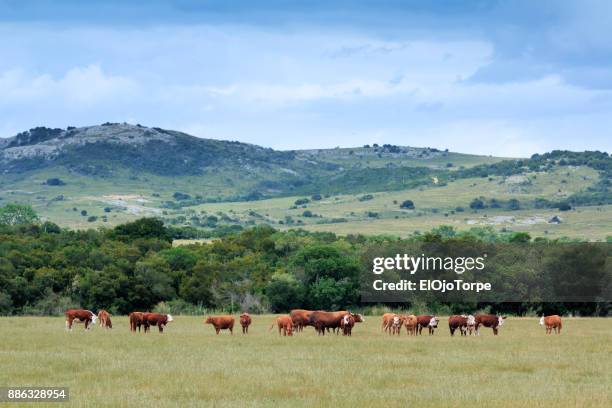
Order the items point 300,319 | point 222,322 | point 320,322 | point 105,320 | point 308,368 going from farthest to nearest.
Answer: point 105,320
point 300,319
point 320,322
point 222,322
point 308,368

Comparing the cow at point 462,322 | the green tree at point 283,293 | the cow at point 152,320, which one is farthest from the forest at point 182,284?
the cow at point 462,322

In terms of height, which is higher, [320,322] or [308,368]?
[320,322]

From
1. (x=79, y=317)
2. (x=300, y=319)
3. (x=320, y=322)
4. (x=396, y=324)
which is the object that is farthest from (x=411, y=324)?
(x=79, y=317)

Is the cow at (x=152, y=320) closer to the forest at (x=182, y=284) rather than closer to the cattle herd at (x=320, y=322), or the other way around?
the cattle herd at (x=320, y=322)

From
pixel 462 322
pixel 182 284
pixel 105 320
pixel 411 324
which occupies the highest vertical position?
pixel 182 284

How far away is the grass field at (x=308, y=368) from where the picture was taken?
1061 inches

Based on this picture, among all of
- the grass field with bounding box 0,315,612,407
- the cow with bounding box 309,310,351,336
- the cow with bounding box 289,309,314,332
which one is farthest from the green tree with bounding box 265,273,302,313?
the grass field with bounding box 0,315,612,407

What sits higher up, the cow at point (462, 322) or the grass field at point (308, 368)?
the cow at point (462, 322)

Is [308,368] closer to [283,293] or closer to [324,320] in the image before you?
[324,320]

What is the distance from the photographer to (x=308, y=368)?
32.9 m

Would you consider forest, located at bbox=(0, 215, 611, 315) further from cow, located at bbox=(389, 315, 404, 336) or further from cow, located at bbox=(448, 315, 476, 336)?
cow, located at bbox=(389, 315, 404, 336)

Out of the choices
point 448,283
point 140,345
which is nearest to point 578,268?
point 448,283

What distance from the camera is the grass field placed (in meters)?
27.0

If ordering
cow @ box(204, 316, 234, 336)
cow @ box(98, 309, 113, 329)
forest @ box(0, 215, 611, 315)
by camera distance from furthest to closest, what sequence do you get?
forest @ box(0, 215, 611, 315)
cow @ box(98, 309, 113, 329)
cow @ box(204, 316, 234, 336)
